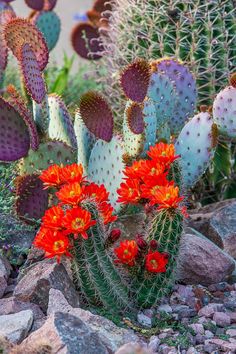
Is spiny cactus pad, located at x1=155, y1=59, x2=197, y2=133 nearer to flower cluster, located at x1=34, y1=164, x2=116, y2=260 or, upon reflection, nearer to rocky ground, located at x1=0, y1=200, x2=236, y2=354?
rocky ground, located at x1=0, y1=200, x2=236, y2=354

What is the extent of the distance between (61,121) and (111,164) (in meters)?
0.33

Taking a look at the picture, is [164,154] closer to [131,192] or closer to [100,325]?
[131,192]

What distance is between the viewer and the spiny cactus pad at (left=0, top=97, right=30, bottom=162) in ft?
12.0

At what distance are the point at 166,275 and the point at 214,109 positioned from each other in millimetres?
1004

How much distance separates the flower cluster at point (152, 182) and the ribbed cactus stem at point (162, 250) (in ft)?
0.17

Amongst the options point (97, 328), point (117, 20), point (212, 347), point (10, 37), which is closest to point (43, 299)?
point (97, 328)

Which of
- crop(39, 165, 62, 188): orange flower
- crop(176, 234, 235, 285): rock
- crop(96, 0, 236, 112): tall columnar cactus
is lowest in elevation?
crop(176, 234, 235, 285): rock

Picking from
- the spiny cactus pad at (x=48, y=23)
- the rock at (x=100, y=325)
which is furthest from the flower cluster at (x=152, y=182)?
the spiny cactus pad at (x=48, y=23)

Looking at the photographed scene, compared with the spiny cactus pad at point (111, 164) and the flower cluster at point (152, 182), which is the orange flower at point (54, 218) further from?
the spiny cactus pad at point (111, 164)

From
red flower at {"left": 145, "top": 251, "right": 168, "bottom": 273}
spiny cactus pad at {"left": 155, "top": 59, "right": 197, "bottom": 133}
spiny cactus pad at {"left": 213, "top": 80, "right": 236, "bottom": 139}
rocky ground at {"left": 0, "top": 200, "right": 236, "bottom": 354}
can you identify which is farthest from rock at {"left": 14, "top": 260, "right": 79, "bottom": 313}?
spiny cactus pad at {"left": 155, "top": 59, "right": 197, "bottom": 133}

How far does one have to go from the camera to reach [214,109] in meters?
3.92

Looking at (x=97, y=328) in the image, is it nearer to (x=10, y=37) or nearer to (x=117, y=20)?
(x=10, y=37)

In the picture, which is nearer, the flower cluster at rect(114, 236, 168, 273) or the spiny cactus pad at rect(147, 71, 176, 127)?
the flower cluster at rect(114, 236, 168, 273)

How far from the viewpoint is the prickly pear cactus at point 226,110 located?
384cm
